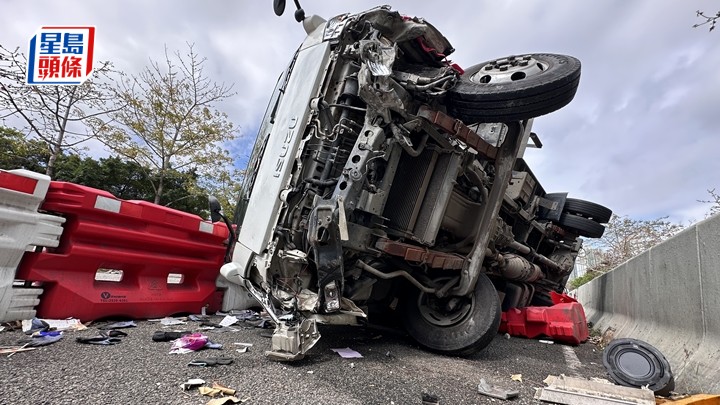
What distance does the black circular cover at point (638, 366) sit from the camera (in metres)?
1.97

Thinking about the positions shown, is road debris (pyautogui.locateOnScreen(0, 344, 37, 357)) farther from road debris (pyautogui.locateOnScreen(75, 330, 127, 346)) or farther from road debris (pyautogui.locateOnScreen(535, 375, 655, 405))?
road debris (pyautogui.locateOnScreen(535, 375, 655, 405))

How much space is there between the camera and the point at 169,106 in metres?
12.7

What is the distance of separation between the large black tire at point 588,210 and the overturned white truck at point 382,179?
3825 millimetres

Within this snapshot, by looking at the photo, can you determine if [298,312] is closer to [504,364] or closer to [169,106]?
[504,364]

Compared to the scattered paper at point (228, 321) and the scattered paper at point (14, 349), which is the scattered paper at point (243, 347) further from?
the scattered paper at point (14, 349)

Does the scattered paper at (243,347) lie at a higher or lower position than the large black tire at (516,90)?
lower

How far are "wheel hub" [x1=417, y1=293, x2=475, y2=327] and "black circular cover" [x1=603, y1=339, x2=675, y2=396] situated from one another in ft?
3.17

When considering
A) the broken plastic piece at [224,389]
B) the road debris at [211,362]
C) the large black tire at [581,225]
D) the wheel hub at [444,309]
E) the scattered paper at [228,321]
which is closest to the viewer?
the broken plastic piece at [224,389]

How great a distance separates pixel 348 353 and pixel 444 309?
1.00m

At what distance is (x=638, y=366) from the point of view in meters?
2.10

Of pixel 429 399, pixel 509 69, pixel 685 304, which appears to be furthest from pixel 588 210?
pixel 429 399

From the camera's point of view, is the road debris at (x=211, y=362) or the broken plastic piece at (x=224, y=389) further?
the road debris at (x=211, y=362)

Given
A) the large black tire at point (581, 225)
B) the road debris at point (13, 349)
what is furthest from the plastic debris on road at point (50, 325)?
the large black tire at point (581, 225)

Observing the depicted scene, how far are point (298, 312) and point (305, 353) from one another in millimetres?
312
